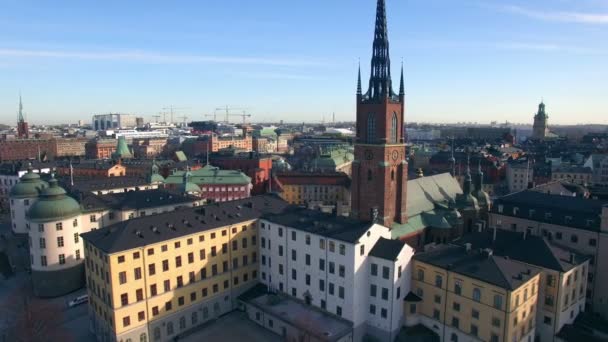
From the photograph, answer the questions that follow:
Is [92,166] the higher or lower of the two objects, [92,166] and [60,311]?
the higher

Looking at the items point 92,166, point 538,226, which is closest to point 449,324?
point 538,226

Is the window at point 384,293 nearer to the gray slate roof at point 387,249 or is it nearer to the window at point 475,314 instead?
the gray slate roof at point 387,249

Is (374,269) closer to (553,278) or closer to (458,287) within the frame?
(458,287)

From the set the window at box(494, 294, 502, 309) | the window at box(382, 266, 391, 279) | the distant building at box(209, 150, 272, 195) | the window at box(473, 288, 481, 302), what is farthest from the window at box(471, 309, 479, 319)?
the distant building at box(209, 150, 272, 195)

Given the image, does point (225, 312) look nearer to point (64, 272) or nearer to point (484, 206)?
point (64, 272)

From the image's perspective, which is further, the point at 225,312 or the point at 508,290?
the point at 225,312

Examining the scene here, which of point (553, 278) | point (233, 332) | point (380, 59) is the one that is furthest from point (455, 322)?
point (380, 59)

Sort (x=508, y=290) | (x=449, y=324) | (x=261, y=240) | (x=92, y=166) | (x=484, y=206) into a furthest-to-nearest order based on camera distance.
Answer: (x=92, y=166) → (x=484, y=206) → (x=261, y=240) → (x=449, y=324) → (x=508, y=290)
